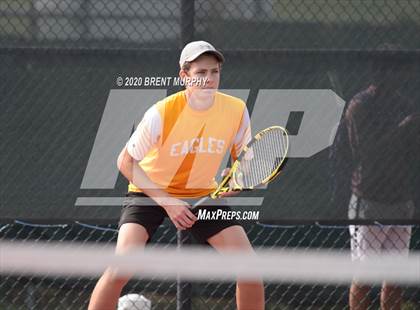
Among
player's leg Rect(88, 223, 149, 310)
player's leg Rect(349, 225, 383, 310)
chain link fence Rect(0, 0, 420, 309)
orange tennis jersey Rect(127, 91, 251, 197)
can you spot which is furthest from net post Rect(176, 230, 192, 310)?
player's leg Rect(88, 223, 149, 310)

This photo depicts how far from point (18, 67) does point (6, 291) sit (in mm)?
1257

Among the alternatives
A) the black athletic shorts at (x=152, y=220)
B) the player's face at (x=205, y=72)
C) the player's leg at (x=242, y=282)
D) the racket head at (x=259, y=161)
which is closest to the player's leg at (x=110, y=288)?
the black athletic shorts at (x=152, y=220)

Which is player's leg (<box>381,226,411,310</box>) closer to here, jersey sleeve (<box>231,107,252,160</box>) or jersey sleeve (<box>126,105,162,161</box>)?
jersey sleeve (<box>231,107,252,160</box>)

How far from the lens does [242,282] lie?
466cm

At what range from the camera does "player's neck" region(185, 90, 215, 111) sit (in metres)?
4.86

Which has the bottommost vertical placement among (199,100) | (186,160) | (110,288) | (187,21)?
(110,288)

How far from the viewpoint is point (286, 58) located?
5.50m

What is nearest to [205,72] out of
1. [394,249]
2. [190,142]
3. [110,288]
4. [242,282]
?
[190,142]

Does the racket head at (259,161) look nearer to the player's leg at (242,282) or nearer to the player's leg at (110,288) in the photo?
the player's leg at (242,282)

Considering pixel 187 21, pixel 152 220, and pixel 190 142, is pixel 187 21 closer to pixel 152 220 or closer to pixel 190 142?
pixel 190 142

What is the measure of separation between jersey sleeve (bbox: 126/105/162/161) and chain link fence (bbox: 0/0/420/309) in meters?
0.63

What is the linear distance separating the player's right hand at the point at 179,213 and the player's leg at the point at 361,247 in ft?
4.44

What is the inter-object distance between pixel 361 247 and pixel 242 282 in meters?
1.21

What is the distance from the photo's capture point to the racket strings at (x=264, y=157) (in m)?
4.95
